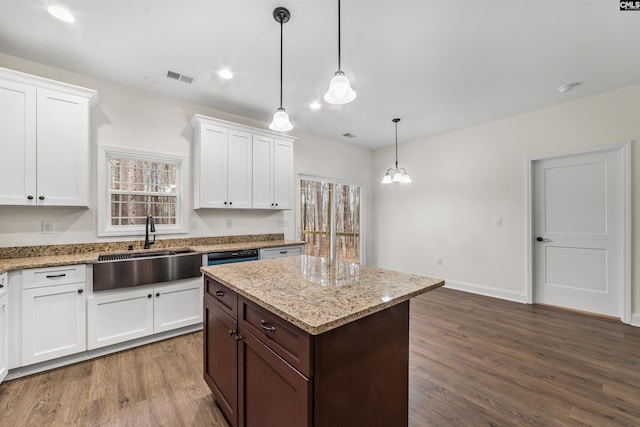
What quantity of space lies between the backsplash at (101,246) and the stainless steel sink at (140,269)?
211 millimetres

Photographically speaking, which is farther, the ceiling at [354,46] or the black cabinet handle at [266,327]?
the ceiling at [354,46]

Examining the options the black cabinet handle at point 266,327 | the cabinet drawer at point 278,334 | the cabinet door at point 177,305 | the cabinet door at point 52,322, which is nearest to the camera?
the cabinet drawer at point 278,334

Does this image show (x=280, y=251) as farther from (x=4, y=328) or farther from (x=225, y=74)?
(x=4, y=328)

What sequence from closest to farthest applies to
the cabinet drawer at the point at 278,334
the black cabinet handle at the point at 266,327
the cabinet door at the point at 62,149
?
the cabinet drawer at the point at 278,334, the black cabinet handle at the point at 266,327, the cabinet door at the point at 62,149

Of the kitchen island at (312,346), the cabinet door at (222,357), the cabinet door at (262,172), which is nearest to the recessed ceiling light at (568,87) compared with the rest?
the kitchen island at (312,346)

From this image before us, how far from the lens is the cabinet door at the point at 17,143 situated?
2.20 m

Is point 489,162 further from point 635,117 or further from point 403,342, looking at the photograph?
point 403,342

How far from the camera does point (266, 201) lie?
3830 millimetres

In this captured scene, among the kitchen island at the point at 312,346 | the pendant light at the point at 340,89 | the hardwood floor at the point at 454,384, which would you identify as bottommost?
the hardwood floor at the point at 454,384

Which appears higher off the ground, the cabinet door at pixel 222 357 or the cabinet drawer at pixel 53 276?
the cabinet drawer at pixel 53 276

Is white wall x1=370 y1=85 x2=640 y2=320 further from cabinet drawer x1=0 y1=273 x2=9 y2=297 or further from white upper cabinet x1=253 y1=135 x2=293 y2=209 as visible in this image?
cabinet drawer x1=0 y1=273 x2=9 y2=297

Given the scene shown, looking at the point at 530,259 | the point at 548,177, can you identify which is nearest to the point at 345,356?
the point at 530,259

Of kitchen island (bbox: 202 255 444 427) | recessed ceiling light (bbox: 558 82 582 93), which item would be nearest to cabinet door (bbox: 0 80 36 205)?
kitchen island (bbox: 202 255 444 427)

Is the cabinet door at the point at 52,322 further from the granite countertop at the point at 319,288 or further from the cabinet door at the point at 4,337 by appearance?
the granite countertop at the point at 319,288
